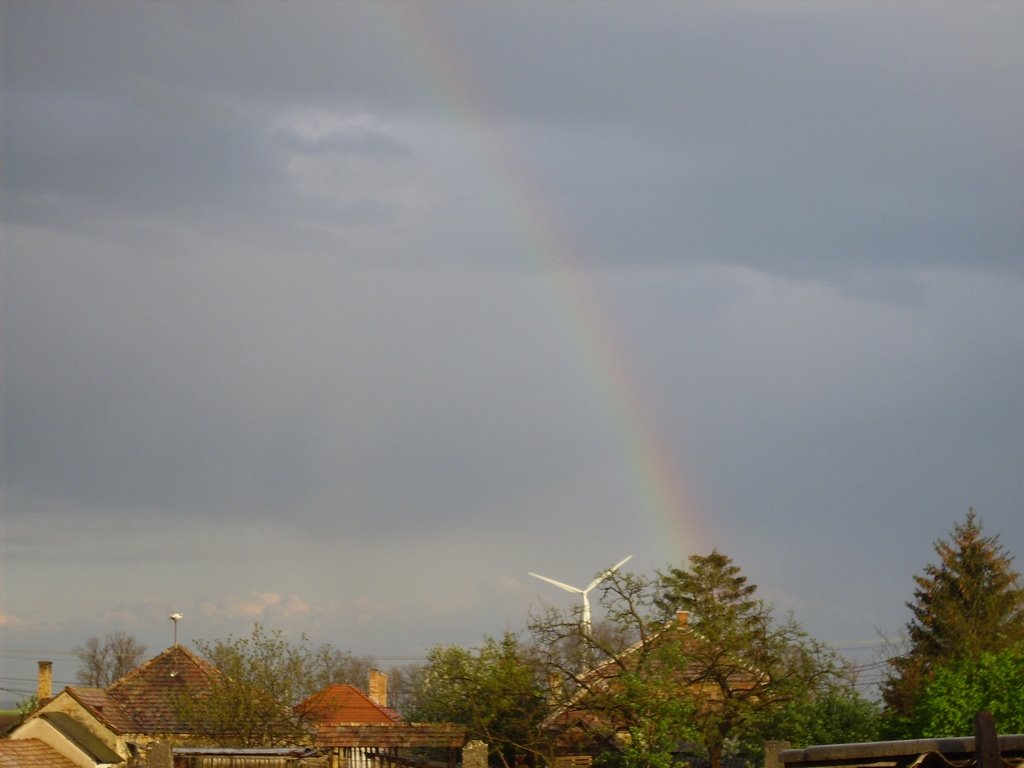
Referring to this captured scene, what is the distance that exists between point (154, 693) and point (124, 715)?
2393 millimetres

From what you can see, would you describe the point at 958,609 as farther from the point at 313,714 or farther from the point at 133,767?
the point at 133,767

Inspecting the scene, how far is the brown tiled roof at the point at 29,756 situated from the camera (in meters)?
30.4

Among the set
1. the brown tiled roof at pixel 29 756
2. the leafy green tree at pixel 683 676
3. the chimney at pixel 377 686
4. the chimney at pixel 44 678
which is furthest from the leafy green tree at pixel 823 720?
the chimney at pixel 377 686

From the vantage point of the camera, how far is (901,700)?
5078 centimetres

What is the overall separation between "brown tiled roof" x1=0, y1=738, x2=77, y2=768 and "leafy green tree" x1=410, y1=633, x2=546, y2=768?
10.1 meters

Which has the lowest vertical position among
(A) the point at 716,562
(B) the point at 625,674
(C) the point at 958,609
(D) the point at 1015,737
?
(D) the point at 1015,737

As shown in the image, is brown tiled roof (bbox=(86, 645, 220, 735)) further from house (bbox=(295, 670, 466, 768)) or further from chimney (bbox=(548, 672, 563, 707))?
chimney (bbox=(548, 672, 563, 707))

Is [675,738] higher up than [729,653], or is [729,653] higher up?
[729,653]

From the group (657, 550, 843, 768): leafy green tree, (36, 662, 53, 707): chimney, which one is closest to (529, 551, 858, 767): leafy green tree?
(657, 550, 843, 768): leafy green tree

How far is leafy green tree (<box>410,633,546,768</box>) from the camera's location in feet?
102

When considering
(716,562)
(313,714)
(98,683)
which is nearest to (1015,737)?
(313,714)

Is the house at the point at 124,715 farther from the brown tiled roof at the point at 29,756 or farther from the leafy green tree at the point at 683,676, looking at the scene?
the leafy green tree at the point at 683,676

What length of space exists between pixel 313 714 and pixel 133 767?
10.1 meters

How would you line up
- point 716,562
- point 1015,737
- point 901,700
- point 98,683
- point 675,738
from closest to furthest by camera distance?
point 1015,737
point 675,738
point 901,700
point 716,562
point 98,683
